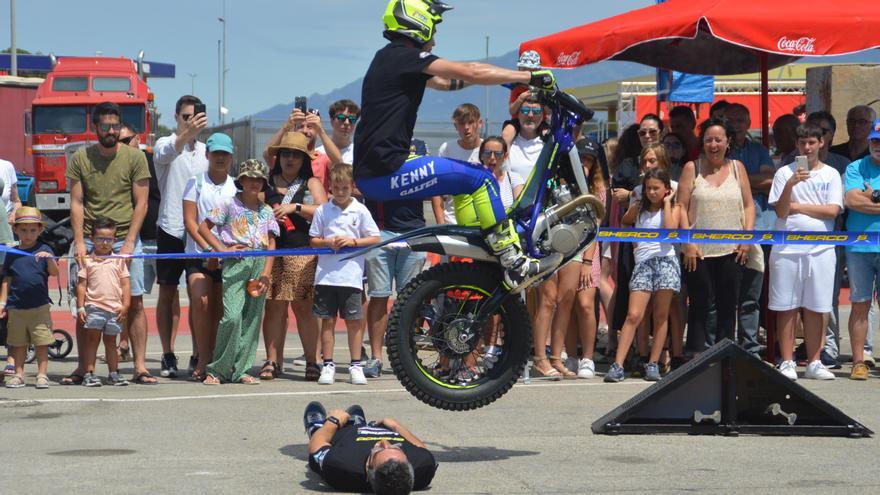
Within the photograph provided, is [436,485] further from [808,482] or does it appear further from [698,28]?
[698,28]

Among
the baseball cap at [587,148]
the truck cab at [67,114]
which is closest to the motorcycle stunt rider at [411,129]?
the baseball cap at [587,148]

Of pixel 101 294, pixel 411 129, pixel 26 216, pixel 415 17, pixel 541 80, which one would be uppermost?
pixel 415 17

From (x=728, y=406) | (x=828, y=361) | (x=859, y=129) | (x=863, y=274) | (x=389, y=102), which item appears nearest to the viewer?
(x=389, y=102)

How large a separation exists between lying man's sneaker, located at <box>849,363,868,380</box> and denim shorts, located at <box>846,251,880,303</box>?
0.55 metres

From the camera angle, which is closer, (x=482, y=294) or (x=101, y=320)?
(x=482, y=294)

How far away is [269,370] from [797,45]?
503cm

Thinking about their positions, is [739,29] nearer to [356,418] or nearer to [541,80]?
[541,80]

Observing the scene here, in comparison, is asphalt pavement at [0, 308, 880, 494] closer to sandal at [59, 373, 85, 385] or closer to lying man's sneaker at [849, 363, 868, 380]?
sandal at [59, 373, 85, 385]

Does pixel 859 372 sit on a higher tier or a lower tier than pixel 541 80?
lower

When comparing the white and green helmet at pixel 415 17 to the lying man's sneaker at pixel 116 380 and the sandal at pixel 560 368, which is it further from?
the lying man's sneaker at pixel 116 380

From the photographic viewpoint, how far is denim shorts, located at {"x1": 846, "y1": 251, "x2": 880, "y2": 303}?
10.7 metres

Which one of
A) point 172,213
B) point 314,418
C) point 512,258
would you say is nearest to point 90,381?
point 172,213

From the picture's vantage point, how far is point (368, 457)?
6273 mm

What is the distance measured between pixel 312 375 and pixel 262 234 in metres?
1.26
